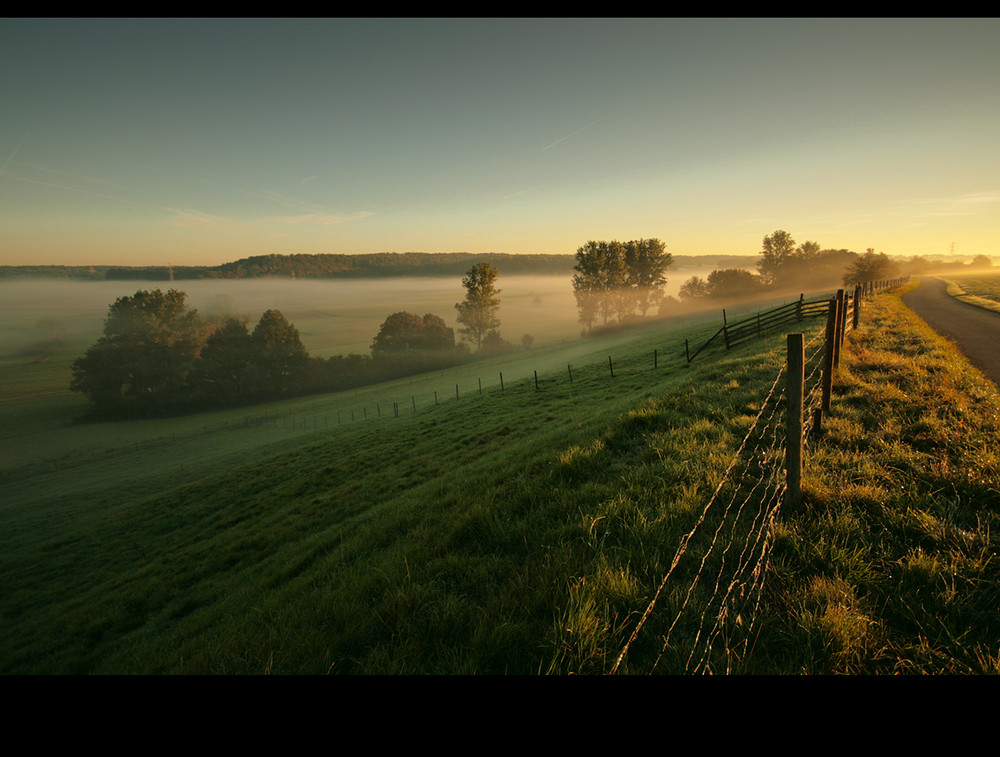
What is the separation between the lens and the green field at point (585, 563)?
2568 mm

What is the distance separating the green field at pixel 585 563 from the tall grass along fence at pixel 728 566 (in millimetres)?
50

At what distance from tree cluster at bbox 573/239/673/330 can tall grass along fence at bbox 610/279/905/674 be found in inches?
2949

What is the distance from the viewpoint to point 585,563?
3422 millimetres

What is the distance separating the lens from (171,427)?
1772 inches

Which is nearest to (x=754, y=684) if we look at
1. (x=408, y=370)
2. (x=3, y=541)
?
(x=3, y=541)

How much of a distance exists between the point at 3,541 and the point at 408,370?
50.6 meters

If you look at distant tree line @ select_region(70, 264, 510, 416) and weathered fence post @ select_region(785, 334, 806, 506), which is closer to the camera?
weathered fence post @ select_region(785, 334, 806, 506)

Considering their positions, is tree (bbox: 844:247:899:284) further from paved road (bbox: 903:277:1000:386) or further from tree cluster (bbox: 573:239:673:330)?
paved road (bbox: 903:277:1000:386)

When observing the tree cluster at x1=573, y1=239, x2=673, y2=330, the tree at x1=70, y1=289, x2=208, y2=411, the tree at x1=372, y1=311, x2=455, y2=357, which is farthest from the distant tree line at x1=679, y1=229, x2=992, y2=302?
the tree at x1=70, y1=289, x2=208, y2=411

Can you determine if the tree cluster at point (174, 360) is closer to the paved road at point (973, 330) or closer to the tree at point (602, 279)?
the tree at point (602, 279)

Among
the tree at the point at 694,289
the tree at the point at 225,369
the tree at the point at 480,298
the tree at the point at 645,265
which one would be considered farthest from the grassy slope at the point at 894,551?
the tree at the point at 694,289

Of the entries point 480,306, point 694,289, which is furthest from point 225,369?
point 694,289

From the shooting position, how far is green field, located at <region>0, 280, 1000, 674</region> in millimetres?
2568
